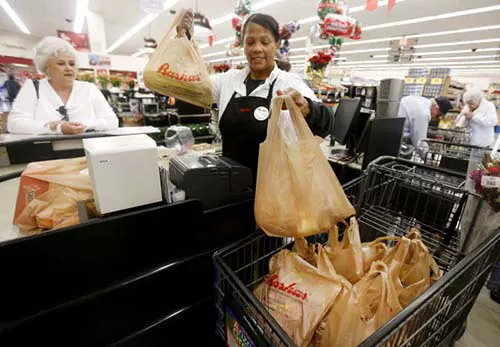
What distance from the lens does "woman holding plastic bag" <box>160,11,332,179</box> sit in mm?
1264

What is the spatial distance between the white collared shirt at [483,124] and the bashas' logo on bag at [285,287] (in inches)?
188

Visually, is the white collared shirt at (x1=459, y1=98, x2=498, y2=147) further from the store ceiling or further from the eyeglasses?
the eyeglasses

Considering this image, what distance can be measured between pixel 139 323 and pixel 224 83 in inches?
50.7

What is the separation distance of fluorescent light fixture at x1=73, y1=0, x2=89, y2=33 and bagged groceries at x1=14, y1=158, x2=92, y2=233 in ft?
30.2

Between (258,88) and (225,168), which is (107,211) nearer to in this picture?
(225,168)

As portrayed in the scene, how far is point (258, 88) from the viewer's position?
1434mm

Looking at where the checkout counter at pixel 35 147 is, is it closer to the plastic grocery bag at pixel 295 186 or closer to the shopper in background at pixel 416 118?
the plastic grocery bag at pixel 295 186

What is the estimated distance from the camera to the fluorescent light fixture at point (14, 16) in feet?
25.1

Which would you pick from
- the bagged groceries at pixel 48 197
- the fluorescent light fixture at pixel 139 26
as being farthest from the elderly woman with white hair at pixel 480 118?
the fluorescent light fixture at pixel 139 26

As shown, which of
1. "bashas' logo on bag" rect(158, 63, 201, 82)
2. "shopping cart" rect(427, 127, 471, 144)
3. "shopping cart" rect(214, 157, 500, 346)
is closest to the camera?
"shopping cart" rect(214, 157, 500, 346)

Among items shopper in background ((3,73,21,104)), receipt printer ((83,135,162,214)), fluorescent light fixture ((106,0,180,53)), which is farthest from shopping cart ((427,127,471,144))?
shopper in background ((3,73,21,104))

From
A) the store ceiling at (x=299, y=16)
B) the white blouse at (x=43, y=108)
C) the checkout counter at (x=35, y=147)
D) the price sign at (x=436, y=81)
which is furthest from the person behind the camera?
the price sign at (x=436, y=81)

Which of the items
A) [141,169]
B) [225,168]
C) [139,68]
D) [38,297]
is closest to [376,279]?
[225,168]

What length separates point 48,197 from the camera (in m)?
1.00
